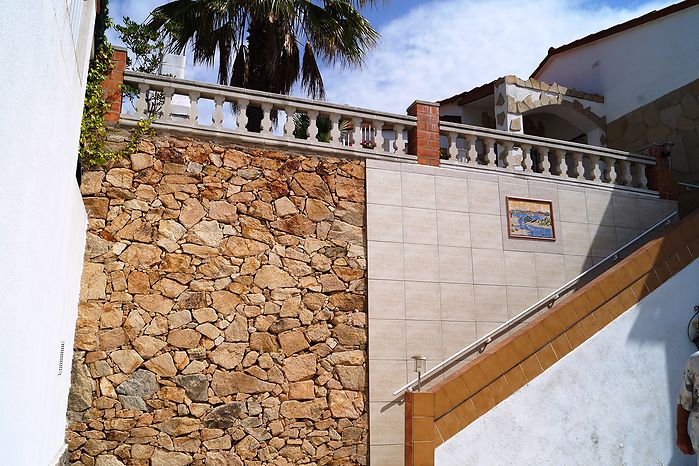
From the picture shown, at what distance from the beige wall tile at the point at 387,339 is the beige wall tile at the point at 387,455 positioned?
3.27ft

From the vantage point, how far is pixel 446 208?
24.4 feet

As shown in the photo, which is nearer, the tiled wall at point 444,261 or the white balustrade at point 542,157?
the tiled wall at point 444,261

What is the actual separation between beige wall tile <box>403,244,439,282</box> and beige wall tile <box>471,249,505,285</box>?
594 mm

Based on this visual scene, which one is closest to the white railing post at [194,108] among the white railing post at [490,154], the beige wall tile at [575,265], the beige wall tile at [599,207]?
the white railing post at [490,154]

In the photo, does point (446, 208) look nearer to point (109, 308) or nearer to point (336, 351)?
point (336, 351)

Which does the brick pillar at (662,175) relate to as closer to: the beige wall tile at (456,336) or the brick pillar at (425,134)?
the brick pillar at (425,134)

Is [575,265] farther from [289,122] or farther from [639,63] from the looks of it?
[639,63]

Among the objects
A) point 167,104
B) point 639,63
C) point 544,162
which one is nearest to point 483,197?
point 544,162

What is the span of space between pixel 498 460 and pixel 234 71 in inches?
277

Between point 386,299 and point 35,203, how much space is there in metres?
4.51

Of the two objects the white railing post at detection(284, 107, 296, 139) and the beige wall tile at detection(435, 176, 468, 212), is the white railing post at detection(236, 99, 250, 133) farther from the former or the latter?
the beige wall tile at detection(435, 176, 468, 212)

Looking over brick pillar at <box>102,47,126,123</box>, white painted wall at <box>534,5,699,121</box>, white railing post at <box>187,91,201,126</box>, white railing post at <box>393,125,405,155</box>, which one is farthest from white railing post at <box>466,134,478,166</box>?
white painted wall at <box>534,5,699,121</box>

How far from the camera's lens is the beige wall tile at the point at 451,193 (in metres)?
7.46

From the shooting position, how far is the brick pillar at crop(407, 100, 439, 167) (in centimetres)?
754
